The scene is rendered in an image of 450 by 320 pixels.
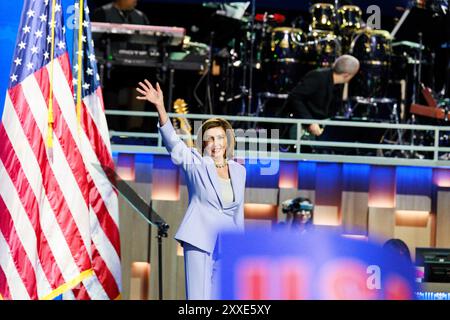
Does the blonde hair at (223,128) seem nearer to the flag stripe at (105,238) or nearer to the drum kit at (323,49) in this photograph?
the flag stripe at (105,238)

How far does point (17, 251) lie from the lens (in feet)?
29.3

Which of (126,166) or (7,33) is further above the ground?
(7,33)

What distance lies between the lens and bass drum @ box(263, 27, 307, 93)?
48.8 feet

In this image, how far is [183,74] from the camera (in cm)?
1566

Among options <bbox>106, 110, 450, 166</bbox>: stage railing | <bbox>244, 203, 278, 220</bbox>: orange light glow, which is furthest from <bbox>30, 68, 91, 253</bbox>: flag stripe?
<bbox>244, 203, 278, 220</bbox>: orange light glow

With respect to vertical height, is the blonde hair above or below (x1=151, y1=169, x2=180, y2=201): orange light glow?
above

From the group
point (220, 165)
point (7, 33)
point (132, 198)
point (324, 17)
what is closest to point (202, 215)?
point (220, 165)

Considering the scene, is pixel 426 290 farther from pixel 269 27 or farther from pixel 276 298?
pixel 269 27

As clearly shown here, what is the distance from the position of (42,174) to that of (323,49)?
634 cm

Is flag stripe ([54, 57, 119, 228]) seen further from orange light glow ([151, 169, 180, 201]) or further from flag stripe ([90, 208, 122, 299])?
orange light glow ([151, 169, 180, 201])

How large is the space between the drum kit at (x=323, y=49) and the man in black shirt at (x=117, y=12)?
1454 mm

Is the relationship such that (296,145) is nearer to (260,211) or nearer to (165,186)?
(260,211)

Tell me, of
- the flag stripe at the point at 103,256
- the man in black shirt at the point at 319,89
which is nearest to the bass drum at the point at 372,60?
the man in black shirt at the point at 319,89

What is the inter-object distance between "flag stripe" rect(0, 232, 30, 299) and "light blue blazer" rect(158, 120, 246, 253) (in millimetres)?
1201
